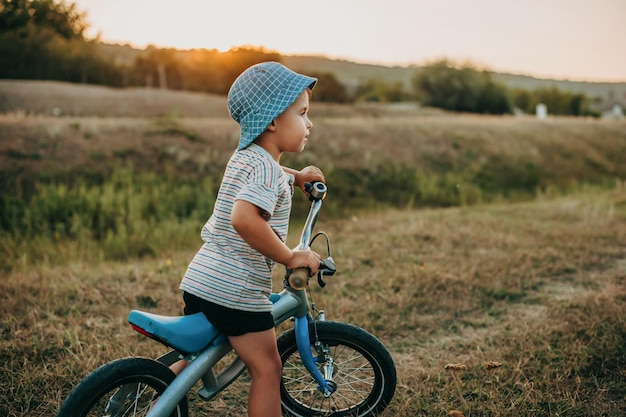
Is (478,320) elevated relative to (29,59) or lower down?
lower down

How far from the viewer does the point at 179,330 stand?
7.15 feet

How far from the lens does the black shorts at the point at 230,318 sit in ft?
7.19

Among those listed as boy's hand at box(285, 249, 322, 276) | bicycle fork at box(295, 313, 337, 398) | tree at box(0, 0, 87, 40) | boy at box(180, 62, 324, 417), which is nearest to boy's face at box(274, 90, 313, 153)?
boy at box(180, 62, 324, 417)

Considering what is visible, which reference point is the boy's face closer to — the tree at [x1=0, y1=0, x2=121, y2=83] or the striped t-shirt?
the striped t-shirt

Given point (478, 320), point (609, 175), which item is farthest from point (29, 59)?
point (609, 175)

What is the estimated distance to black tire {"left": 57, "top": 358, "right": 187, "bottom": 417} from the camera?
199cm

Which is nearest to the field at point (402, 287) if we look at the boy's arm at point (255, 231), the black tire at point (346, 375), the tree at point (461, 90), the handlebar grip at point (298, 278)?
the black tire at point (346, 375)

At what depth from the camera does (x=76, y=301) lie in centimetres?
450

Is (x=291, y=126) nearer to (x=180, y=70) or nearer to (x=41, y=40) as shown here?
(x=41, y=40)

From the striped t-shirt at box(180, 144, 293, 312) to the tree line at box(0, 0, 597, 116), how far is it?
361 inches

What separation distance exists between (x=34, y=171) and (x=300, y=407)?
8328 mm

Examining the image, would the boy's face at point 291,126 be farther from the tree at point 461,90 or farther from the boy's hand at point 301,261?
the tree at point 461,90

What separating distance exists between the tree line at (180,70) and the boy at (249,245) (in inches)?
359

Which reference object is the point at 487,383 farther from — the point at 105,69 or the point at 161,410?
the point at 105,69
